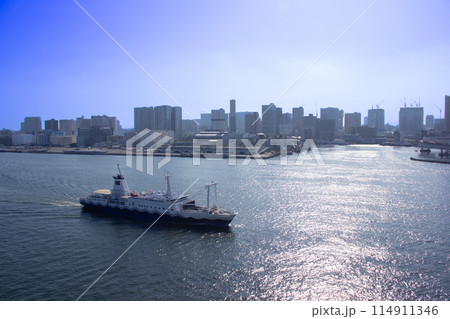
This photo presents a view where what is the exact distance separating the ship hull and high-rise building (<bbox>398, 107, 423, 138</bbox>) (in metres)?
63.6

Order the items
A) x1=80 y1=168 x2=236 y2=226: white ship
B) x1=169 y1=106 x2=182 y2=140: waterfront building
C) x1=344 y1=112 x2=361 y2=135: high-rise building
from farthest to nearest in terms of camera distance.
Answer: x1=344 y1=112 x2=361 y2=135: high-rise building, x1=169 y1=106 x2=182 y2=140: waterfront building, x1=80 y1=168 x2=236 y2=226: white ship

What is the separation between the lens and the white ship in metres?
6.75

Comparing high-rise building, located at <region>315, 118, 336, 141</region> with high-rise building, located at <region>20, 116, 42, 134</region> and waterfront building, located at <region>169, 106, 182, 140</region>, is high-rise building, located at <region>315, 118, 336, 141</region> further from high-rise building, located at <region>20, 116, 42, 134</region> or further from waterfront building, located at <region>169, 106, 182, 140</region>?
high-rise building, located at <region>20, 116, 42, 134</region>

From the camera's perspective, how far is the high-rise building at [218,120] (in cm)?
4042

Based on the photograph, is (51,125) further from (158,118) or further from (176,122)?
(176,122)

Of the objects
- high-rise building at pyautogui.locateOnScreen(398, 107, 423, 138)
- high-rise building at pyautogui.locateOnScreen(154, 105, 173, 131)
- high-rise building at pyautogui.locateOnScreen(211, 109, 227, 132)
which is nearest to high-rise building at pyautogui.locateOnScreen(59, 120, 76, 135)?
high-rise building at pyautogui.locateOnScreen(154, 105, 173, 131)

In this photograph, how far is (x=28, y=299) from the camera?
3.91 meters

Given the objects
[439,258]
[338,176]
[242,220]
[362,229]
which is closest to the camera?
[439,258]

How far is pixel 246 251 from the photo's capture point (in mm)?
5379

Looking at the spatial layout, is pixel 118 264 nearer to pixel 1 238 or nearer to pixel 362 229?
pixel 1 238

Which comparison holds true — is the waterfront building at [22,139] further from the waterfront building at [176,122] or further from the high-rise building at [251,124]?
the high-rise building at [251,124]

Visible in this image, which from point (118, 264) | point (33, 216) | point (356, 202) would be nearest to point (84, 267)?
point (118, 264)

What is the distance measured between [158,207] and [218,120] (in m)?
33.6

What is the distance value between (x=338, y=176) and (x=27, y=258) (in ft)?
35.9
